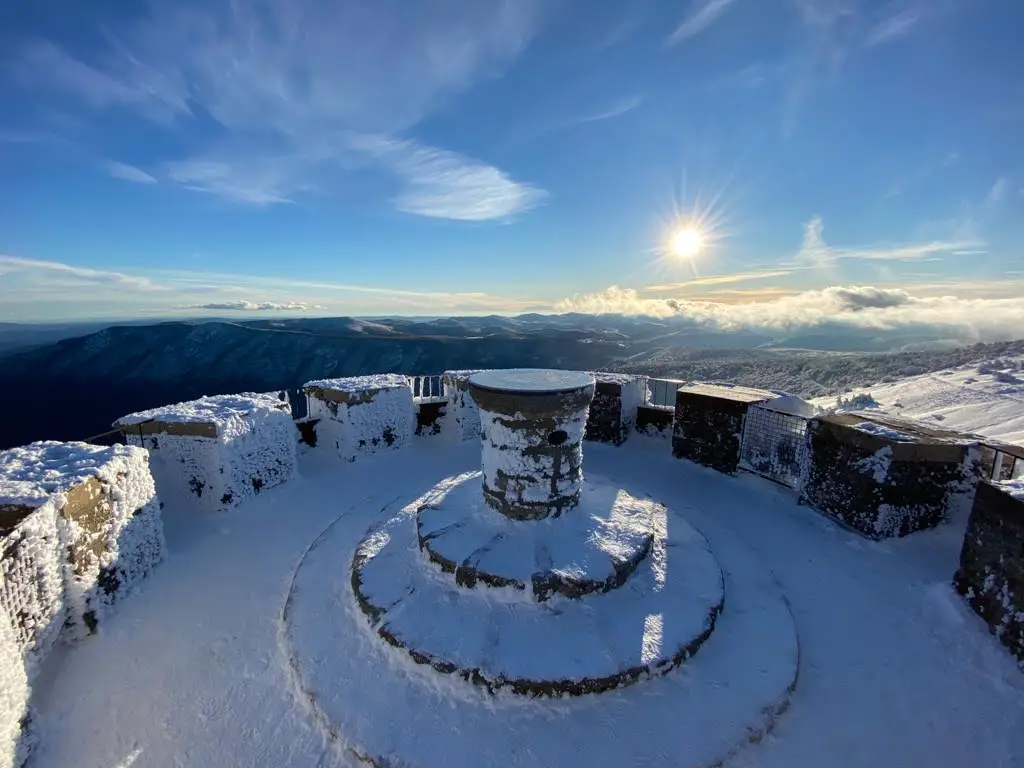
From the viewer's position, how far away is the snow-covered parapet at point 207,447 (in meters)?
7.25

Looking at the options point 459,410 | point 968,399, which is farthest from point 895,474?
point 968,399

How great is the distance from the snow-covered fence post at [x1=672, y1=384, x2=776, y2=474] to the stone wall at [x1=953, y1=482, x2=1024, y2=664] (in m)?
3.86

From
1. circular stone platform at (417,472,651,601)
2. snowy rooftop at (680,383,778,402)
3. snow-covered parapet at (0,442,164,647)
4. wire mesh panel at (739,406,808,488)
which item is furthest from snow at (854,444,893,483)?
snow-covered parapet at (0,442,164,647)

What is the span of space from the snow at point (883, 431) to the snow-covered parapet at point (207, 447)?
381 inches

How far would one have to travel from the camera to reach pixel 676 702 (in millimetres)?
4168

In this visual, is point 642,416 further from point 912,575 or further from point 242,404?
point 242,404

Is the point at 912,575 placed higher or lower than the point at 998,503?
lower

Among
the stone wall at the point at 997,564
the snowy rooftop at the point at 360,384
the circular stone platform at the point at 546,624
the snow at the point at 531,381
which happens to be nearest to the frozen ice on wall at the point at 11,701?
the circular stone platform at the point at 546,624

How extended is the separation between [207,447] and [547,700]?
20.7ft

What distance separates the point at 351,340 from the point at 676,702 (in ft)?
251

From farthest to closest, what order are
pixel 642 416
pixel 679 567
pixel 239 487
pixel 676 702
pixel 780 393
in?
1. pixel 642 416
2. pixel 780 393
3. pixel 239 487
4. pixel 679 567
5. pixel 676 702

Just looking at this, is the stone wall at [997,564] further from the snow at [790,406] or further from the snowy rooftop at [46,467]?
the snowy rooftop at [46,467]

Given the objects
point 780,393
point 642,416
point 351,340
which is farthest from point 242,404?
point 351,340

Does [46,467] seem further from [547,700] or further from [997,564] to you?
[997,564]
